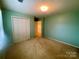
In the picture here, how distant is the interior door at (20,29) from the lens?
14.3 feet

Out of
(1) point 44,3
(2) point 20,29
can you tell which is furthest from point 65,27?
(2) point 20,29

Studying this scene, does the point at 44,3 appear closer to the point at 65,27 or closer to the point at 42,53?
the point at 65,27

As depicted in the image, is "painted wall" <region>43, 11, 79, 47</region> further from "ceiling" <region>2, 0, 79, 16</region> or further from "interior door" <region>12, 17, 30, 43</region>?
"interior door" <region>12, 17, 30, 43</region>

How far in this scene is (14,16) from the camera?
4262 mm

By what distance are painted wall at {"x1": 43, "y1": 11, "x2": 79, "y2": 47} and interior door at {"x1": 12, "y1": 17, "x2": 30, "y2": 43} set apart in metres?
1.95

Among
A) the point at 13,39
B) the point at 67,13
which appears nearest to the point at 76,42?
the point at 67,13

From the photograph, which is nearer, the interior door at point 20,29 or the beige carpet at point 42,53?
the beige carpet at point 42,53

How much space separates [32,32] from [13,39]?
1869 millimetres

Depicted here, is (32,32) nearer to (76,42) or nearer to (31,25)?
(31,25)

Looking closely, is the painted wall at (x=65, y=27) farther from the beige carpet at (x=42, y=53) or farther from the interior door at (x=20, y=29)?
the interior door at (x=20, y=29)

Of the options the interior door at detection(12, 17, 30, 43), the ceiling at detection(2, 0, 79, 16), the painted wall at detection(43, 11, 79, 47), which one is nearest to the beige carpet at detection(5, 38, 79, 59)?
the painted wall at detection(43, 11, 79, 47)

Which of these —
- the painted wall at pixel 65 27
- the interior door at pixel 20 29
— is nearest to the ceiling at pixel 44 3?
the painted wall at pixel 65 27

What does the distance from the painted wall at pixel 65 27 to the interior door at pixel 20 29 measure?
6.41 ft

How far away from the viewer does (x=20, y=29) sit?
15.4ft
